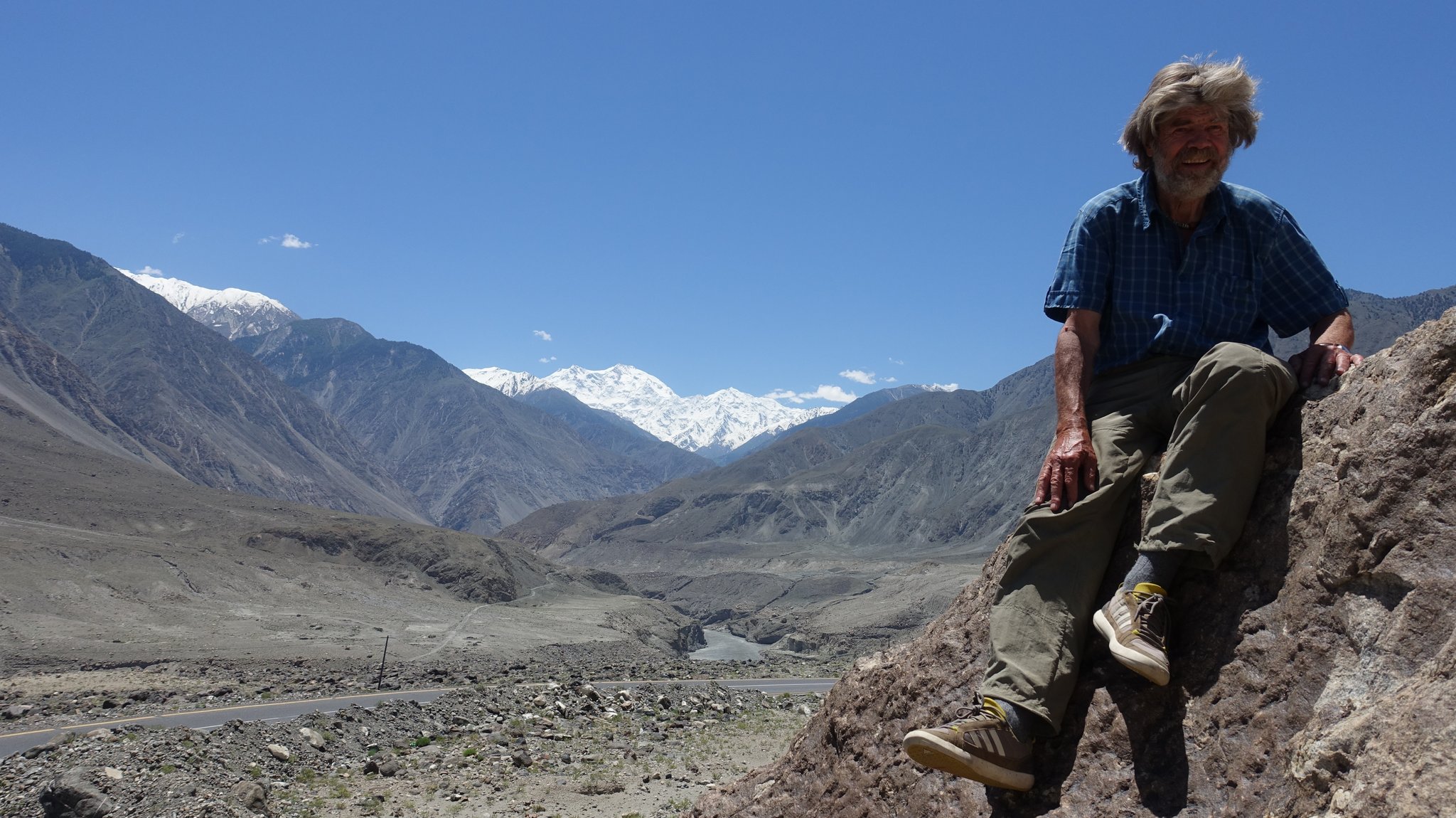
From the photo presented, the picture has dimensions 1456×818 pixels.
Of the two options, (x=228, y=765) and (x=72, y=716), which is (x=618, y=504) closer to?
(x=72, y=716)

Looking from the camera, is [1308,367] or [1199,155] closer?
[1308,367]

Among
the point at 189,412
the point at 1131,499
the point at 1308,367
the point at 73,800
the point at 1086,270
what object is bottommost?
the point at 73,800

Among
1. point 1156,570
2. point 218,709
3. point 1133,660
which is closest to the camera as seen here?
point 1133,660

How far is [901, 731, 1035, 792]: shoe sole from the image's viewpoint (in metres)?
2.93

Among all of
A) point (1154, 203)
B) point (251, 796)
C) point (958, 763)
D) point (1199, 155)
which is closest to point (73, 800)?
point (251, 796)

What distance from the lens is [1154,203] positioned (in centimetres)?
355

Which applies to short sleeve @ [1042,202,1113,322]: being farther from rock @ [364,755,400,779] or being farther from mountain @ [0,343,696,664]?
mountain @ [0,343,696,664]

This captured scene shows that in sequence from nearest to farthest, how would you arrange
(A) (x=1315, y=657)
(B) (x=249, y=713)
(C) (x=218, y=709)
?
1. (A) (x=1315, y=657)
2. (B) (x=249, y=713)
3. (C) (x=218, y=709)

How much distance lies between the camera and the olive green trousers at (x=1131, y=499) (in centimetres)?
283

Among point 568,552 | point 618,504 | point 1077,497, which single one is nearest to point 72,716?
point 1077,497

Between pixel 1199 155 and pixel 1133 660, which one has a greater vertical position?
pixel 1199 155

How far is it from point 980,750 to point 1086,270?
1.85 meters

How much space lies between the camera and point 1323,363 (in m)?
3.15

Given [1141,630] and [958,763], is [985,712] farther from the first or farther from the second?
[1141,630]
